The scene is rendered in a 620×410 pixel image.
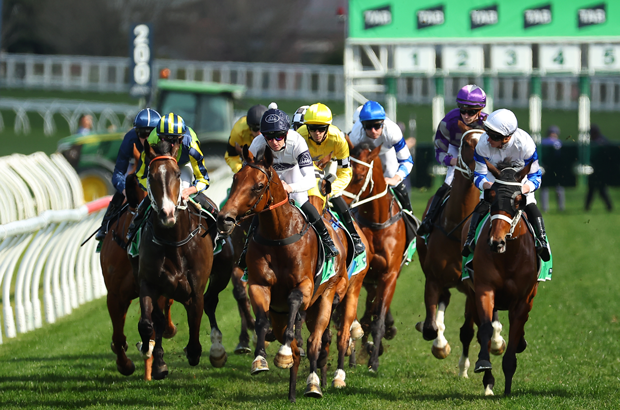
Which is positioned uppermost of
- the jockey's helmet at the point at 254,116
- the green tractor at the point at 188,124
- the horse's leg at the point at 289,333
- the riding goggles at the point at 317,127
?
the green tractor at the point at 188,124

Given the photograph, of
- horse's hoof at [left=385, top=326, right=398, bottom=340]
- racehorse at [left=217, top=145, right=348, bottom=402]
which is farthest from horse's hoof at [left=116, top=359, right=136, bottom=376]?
horse's hoof at [left=385, top=326, right=398, bottom=340]

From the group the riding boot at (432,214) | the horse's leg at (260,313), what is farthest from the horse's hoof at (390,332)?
the horse's leg at (260,313)

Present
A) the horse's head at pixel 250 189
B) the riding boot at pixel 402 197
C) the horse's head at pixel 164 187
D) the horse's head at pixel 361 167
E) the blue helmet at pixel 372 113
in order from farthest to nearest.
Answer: the riding boot at pixel 402 197, the blue helmet at pixel 372 113, the horse's head at pixel 361 167, the horse's head at pixel 164 187, the horse's head at pixel 250 189

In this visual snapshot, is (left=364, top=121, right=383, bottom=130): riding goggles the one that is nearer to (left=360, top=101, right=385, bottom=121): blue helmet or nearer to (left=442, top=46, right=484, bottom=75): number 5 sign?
(left=360, top=101, right=385, bottom=121): blue helmet

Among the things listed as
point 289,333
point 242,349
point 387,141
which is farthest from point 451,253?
point 289,333

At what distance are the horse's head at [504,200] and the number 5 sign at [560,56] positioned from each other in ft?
56.0

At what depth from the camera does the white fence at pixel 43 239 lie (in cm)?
825

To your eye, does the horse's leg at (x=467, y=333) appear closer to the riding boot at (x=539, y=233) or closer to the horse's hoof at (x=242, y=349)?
the riding boot at (x=539, y=233)

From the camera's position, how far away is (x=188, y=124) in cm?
1800

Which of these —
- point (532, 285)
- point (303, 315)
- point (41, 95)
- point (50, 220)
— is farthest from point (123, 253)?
point (41, 95)

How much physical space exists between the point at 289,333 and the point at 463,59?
1775 cm

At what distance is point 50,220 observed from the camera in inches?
354

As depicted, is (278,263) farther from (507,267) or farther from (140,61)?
(140,61)

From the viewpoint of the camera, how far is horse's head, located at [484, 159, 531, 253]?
5891mm
